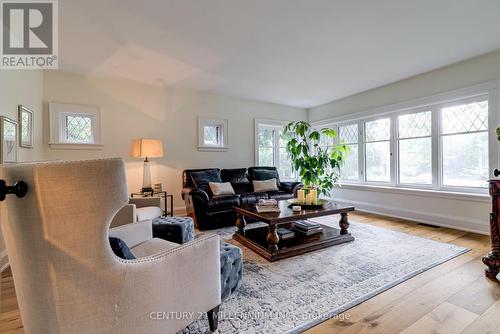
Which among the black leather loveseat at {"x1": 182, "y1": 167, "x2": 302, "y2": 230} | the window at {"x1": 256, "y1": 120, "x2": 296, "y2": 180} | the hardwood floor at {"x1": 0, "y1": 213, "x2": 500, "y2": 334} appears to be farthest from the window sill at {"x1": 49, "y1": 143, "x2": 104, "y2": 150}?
the window at {"x1": 256, "y1": 120, "x2": 296, "y2": 180}

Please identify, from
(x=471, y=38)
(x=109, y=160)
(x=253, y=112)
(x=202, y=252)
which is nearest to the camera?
(x=109, y=160)

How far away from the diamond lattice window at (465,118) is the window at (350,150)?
5.26 feet

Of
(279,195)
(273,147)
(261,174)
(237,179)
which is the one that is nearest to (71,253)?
(279,195)

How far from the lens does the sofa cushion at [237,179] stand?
15.1 feet

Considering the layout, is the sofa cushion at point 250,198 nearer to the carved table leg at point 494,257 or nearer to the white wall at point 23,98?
the carved table leg at point 494,257

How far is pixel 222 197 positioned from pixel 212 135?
1792 millimetres

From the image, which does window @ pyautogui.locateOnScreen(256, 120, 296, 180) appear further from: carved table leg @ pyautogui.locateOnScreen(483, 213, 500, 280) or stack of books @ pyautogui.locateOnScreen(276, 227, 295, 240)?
carved table leg @ pyautogui.locateOnScreen(483, 213, 500, 280)

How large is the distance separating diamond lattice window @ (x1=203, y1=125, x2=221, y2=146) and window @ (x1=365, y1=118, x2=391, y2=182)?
315 centimetres

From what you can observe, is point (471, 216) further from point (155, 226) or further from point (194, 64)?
point (194, 64)

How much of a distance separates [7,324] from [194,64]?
3219 mm

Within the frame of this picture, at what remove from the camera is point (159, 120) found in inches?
173

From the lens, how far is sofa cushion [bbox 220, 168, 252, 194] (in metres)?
4.60

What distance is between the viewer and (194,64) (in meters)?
3.40

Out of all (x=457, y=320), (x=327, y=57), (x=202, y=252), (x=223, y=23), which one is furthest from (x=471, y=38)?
(x=202, y=252)
